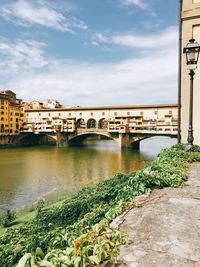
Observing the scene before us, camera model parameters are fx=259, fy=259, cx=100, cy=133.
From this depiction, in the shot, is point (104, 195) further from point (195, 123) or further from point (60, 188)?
point (60, 188)

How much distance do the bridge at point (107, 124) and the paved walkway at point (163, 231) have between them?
147 ft

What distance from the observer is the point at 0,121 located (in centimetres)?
5978

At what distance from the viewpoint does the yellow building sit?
60406 mm

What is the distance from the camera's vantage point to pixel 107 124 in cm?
6184

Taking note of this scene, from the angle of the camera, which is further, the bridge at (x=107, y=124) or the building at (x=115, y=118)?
the bridge at (x=107, y=124)

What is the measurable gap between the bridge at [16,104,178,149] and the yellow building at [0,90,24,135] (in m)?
1.96

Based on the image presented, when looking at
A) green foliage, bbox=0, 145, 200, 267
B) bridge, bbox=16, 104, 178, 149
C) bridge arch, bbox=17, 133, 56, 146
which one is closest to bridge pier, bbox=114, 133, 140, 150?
bridge, bbox=16, 104, 178, 149

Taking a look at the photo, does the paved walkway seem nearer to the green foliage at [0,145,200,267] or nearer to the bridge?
the green foliage at [0,145,200,267]

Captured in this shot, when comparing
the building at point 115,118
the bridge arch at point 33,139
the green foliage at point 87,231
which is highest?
the building at point 115,118

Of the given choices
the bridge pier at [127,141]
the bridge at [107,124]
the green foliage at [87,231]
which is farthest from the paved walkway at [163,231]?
the bridge pier at [127,141]

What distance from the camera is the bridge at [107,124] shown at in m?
49.9

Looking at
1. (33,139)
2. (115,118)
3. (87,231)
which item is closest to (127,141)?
(115,118)

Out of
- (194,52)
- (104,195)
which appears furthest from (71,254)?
(194,52)

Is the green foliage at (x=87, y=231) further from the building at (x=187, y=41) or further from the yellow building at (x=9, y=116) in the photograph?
the yellow building at (x=9, y=116)
